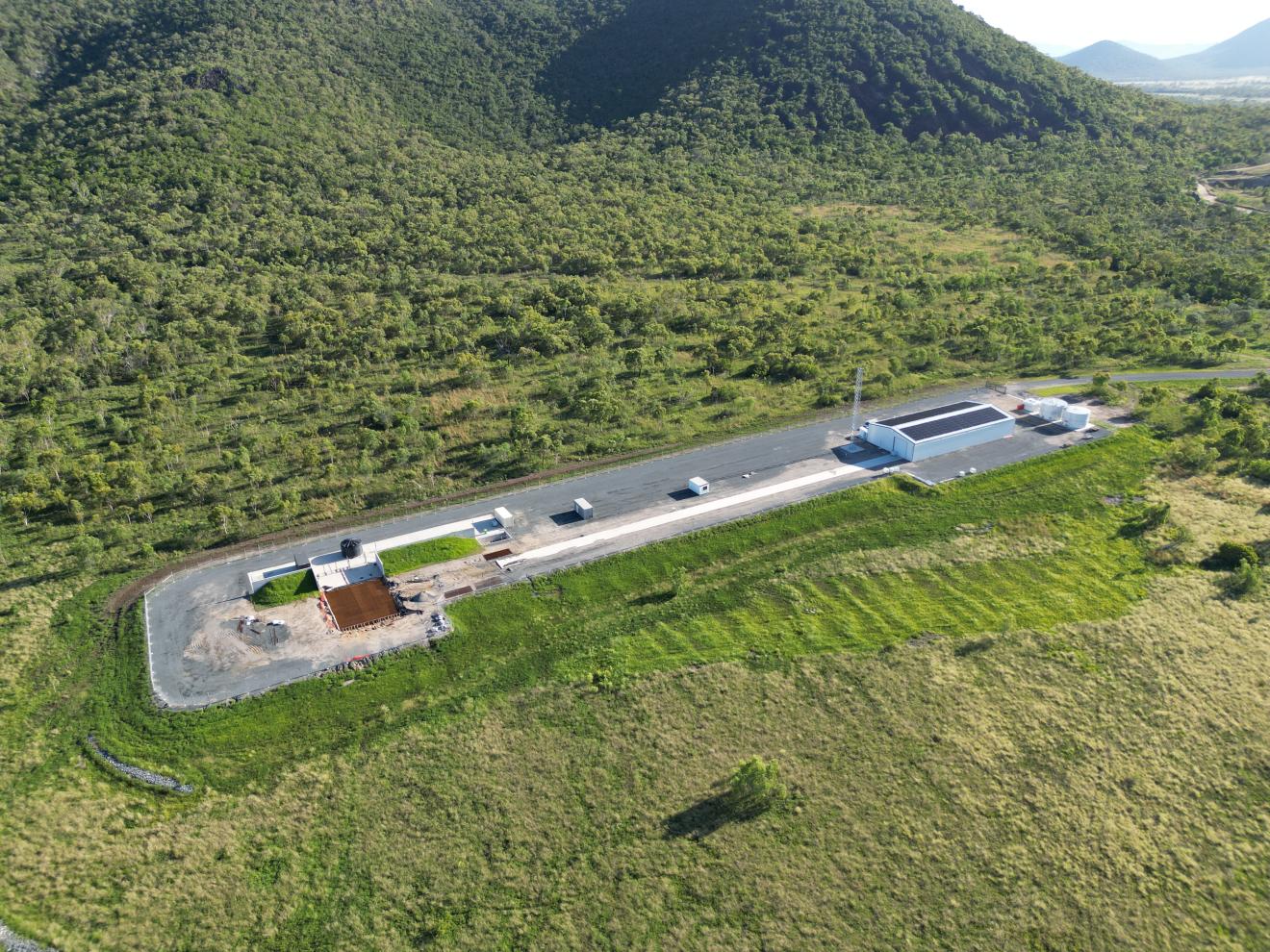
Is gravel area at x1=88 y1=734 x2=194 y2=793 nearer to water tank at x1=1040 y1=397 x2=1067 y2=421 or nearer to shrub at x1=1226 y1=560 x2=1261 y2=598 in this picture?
shrub at x1=1226 y1=560 x2=1261 y2=598

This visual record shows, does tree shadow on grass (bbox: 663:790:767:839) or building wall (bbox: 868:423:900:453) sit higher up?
building wall (bbox: 868:423:900:453)

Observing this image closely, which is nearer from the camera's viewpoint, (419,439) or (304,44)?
(419,439)

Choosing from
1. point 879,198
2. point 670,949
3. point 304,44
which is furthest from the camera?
point 304,44

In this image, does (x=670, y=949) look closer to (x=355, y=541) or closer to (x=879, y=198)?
(x=355, y=541)

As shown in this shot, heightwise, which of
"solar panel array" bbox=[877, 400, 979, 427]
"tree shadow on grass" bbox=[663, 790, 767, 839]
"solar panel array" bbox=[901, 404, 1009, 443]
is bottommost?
"tree shadow on grass" bbox=[663, 790, 767, 839]

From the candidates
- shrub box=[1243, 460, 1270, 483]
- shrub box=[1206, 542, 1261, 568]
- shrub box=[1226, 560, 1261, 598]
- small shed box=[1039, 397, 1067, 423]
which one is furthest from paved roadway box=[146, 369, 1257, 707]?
shrub box=[1226, 560, 1261, 598]

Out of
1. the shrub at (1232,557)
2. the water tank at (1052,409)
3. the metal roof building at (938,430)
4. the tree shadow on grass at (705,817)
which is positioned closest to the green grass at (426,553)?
the tree shadow on grass at (705,817)

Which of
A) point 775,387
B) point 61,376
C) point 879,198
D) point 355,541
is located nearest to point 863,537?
point 775,387
